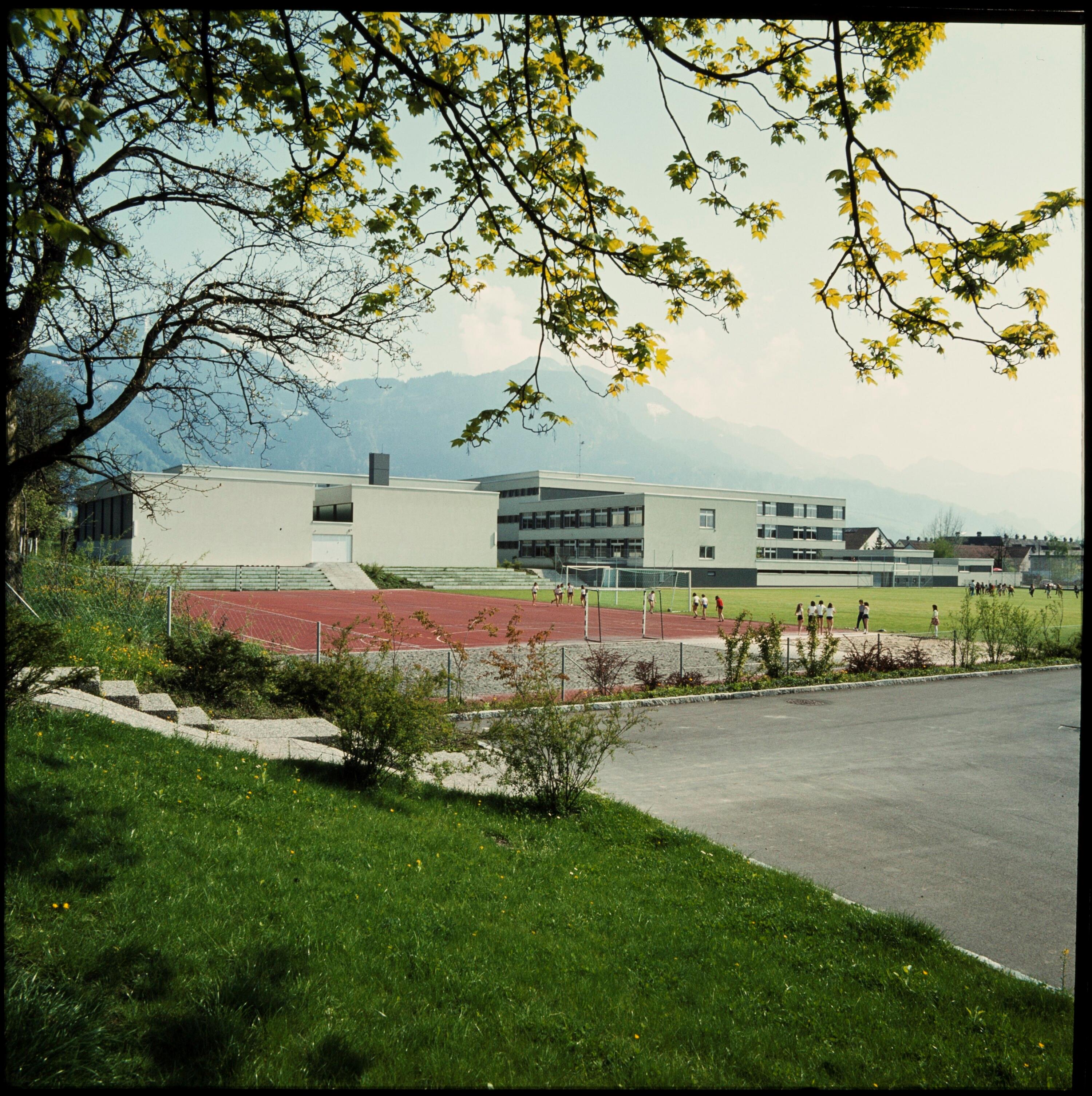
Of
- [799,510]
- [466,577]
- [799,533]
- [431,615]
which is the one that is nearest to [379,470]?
[466,577]

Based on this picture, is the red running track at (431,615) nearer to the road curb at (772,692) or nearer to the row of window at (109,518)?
the road curb at (772,692)

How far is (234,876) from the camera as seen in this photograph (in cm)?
535

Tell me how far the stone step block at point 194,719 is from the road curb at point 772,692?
3.89 m

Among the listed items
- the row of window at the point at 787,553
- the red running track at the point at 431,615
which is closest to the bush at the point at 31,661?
the red running track at the point at 431,615

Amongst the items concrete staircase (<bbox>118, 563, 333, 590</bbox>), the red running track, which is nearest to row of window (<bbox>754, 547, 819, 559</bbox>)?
the red running track

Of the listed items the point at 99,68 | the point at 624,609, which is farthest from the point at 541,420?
the point at 624,609

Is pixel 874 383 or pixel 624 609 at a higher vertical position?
pixel 874 383

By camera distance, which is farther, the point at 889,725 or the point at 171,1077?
the point at 889,725

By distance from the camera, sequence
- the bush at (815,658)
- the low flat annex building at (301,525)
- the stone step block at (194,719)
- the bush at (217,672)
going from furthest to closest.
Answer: the low flat annex building at (301,525), the bush at (815,658), the bush at (217,672), the stone step block at (194,719)

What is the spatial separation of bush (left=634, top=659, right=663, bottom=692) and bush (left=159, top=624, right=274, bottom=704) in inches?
337

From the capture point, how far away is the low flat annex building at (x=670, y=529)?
7881 centimetres

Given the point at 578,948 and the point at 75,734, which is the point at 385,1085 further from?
the point at 75,734

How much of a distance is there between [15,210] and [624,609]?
153 ft

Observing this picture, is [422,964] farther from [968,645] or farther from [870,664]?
[968,645]
